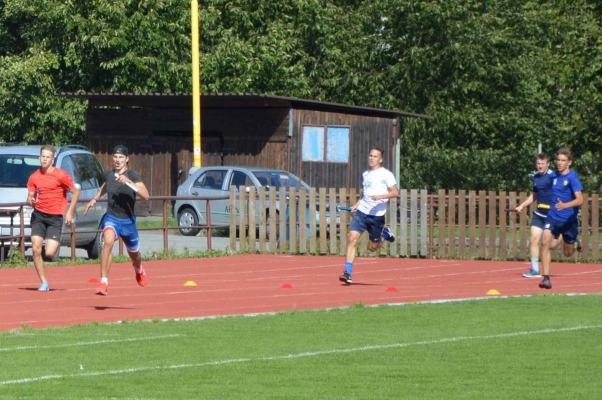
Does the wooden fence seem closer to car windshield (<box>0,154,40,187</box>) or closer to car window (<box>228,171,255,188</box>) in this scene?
car window (<box>228,171,255,188</box>)

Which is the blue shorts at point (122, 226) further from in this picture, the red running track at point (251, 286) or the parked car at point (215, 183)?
the parked car at point (215, 183)

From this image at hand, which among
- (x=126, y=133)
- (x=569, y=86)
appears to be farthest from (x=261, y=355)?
(x=569, y=86)

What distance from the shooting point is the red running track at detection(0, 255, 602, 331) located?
1460 cm

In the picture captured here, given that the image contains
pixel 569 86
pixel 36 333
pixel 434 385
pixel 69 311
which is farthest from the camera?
pixel 569 86

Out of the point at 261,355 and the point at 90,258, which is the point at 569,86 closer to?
the point at 90,258

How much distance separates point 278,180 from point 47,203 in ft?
46.4

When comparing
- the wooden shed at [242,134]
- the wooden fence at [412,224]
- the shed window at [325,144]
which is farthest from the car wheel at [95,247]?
the shed window at [325,144]

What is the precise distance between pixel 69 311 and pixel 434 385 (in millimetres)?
6448

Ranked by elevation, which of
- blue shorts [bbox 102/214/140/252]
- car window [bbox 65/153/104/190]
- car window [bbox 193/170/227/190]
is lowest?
blue shorts [bbox 102/214/140/252]

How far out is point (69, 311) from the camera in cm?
1441

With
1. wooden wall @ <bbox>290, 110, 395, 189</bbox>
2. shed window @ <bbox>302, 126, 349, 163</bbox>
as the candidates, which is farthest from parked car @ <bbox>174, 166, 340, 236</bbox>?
shed window @ <bbox>302, 126, 349, 163</bbox>

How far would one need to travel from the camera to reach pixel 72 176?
72.8 feet

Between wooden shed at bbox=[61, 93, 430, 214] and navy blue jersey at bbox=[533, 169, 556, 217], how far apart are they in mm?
15084

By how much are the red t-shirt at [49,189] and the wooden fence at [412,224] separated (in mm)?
8708
